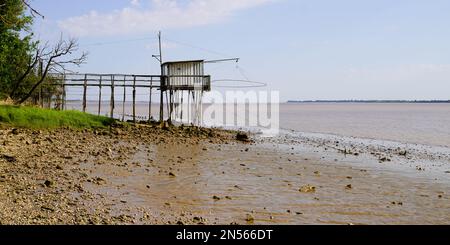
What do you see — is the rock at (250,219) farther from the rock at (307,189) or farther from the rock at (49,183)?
the rock at (49,183)

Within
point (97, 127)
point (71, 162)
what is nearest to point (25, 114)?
point (97, 127)

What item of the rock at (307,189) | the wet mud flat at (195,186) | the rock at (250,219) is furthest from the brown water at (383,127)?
the rock at (250,219)

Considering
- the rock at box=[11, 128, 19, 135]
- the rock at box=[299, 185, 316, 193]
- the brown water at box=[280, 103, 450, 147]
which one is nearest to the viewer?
the rock at box=[299, 185, 316, 193]

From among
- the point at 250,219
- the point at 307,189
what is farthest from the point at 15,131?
the point at 250,219

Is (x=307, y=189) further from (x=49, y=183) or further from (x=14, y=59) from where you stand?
(x=14, y=59)

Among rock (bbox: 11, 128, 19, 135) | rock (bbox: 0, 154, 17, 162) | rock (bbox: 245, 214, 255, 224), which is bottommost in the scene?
rock (bbox: 245, 214, 255, 224)

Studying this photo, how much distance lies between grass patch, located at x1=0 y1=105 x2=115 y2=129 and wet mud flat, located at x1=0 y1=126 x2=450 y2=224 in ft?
5.41

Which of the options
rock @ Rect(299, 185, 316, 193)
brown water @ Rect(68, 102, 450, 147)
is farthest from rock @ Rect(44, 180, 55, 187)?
brown water @ Rect(68, 102, 450, 147)

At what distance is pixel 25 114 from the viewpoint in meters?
27.4

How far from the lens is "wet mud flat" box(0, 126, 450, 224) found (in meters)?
11.3

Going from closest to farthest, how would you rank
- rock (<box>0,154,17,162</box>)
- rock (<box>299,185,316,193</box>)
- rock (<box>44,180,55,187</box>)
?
1. rock (<box>44,180,55,187</box>)
2. rock (<box>299,185,316,193</box>)
3. rock (<box>0,154,17,162</box>)

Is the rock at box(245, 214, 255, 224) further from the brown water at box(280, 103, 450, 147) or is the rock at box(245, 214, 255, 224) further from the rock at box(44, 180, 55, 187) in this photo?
the brown water at box(280, 103, 450, 147)

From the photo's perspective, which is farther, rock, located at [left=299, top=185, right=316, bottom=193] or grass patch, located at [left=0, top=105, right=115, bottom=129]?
grass patch, located at [left=0, top=105, right=115, bottom=129]

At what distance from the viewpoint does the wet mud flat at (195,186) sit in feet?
37.1
